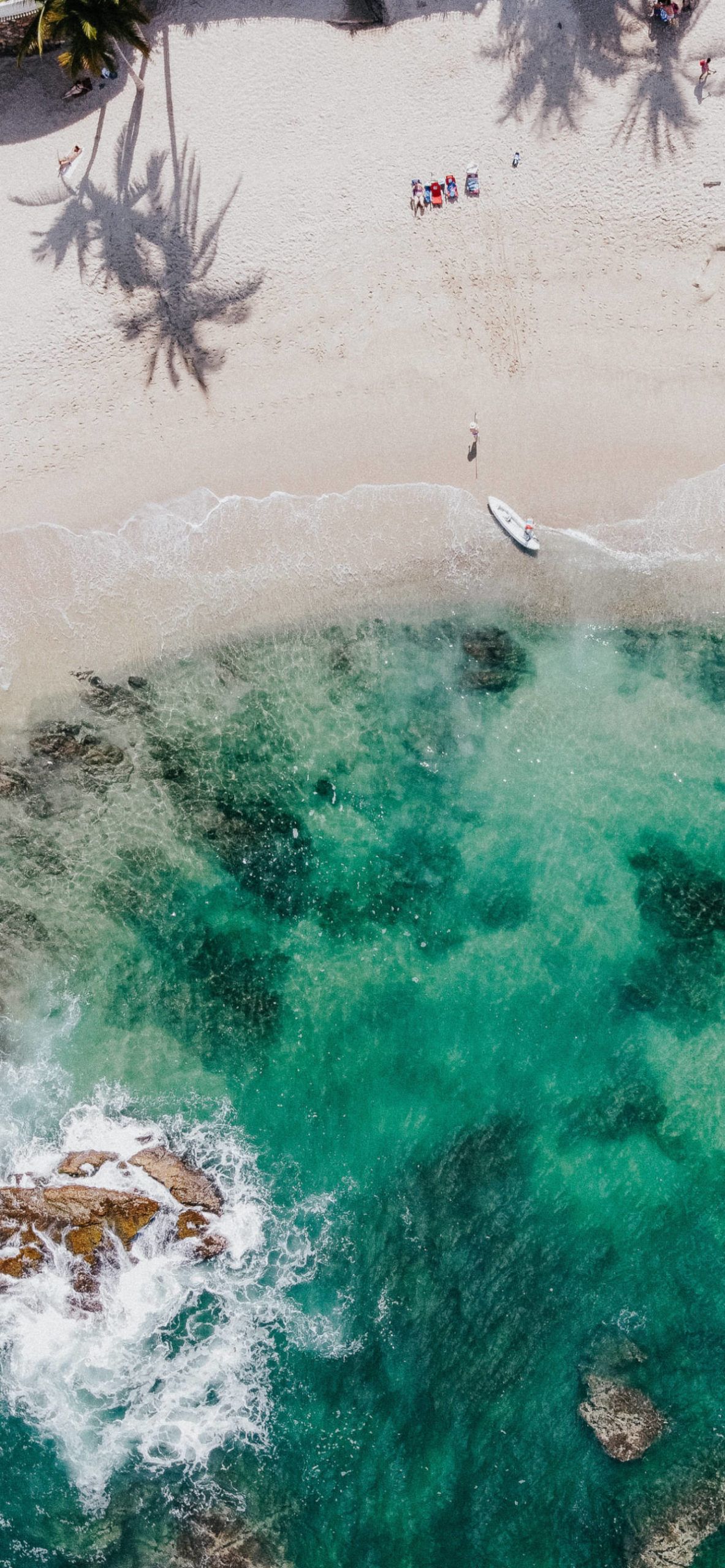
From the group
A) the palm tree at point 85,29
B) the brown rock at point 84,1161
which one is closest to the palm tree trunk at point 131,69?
the palm tree at point 85,29

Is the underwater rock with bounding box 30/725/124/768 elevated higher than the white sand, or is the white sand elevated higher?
the white sand

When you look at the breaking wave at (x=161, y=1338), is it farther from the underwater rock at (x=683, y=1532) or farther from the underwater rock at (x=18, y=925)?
the underwater rock at (x=683, y=1532)

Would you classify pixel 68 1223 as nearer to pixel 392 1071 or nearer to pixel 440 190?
pixel 392 1071

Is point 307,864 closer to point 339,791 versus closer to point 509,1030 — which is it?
point 339,791

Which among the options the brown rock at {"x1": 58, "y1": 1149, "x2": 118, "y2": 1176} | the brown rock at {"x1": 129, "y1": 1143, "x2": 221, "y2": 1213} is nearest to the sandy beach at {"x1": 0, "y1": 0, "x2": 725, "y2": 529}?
the brown rock at {"x1": 58, "y1": 1149, "x2": 118, "y2": 1176}

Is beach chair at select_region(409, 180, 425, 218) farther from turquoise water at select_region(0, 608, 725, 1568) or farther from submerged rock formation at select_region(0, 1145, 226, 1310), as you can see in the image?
submerged rock formation at select_region(0, 1145, 226, 1310)

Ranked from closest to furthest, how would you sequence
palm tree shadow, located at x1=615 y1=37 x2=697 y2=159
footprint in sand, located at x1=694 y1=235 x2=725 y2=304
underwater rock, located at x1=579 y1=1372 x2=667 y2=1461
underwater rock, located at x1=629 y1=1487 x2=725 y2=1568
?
underwater rock, located at x1=629 y1=1487 x2=725 y2=1568 → underwater rock, located at x1=579 y1=1372 x2=667 y2=1461 → palm tree shadow, located at x1=615 y1=37 x2=697 y2=159 → footprint in sand, located at x1=694 y1=235 x2=725 y2=304
